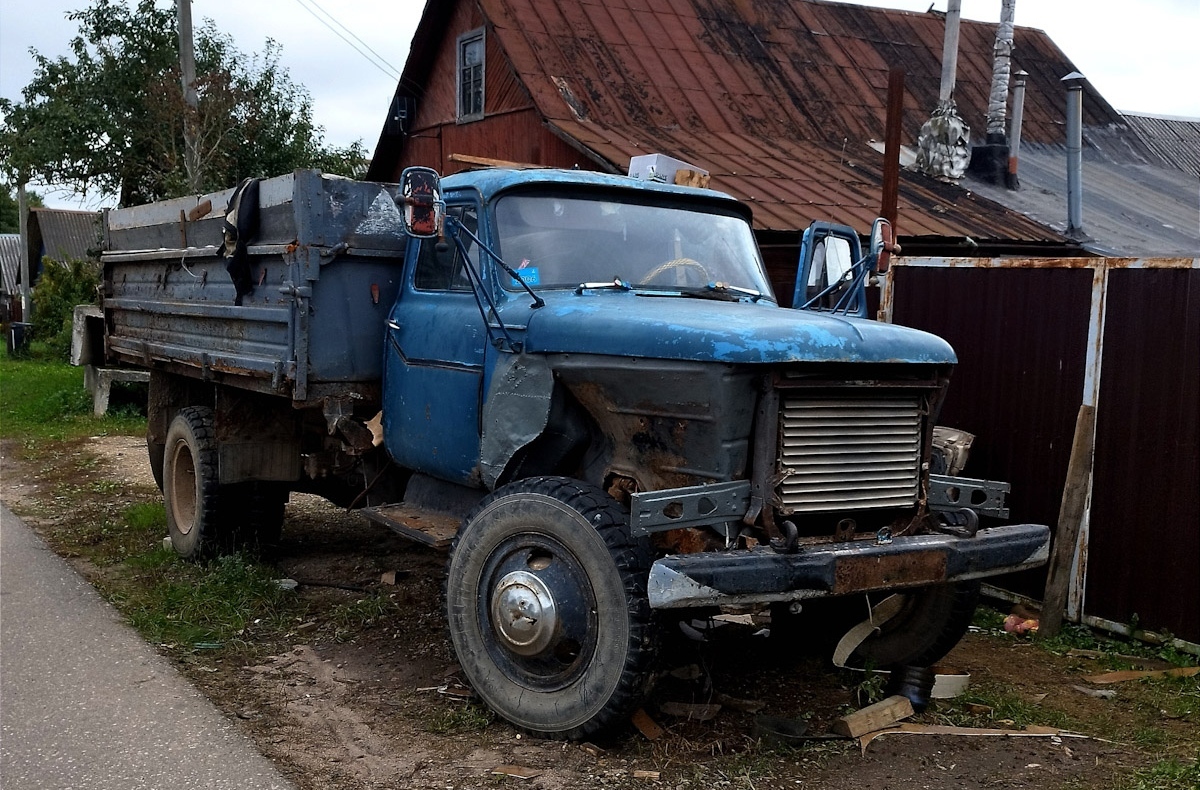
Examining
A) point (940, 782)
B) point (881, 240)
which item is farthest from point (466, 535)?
point (881, 240)

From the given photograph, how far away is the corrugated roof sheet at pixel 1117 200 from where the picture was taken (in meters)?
14.9

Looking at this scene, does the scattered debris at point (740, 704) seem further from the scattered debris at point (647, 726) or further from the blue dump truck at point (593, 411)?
the blue dump truck at point (593, 411)

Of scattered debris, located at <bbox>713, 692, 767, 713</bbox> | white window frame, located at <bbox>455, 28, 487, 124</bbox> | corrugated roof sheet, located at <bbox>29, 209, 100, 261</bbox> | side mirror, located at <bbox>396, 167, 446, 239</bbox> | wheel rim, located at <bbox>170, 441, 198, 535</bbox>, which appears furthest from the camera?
corrugated roof sheet, located at <bbox>29, 209, 100, 261</bbox>

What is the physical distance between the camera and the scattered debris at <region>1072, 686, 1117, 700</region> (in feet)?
17.0

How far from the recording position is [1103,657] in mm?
5715

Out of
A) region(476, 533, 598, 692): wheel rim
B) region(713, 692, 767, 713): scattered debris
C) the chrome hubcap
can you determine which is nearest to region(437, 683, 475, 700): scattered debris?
region(476, 533, 598, 692): wheel rim

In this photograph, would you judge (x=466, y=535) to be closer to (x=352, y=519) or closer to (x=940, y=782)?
(x=940, y=782)

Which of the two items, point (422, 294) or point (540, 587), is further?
point (422, 294)

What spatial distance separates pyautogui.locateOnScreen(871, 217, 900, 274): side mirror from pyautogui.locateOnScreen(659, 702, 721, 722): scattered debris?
7.89 ft

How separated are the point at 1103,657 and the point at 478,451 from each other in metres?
3.38

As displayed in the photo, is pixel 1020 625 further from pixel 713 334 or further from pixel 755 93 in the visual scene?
pixel 755 93

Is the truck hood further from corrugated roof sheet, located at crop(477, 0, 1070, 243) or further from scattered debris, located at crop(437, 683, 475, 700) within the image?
corrugated roof sheet, located at crop(477, 0, 1070, 243)

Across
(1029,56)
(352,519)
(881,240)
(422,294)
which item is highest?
(1029,56)

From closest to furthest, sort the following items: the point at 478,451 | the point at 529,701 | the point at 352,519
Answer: the point at 529,701 → the point at 478,451 → the point at 352,519
